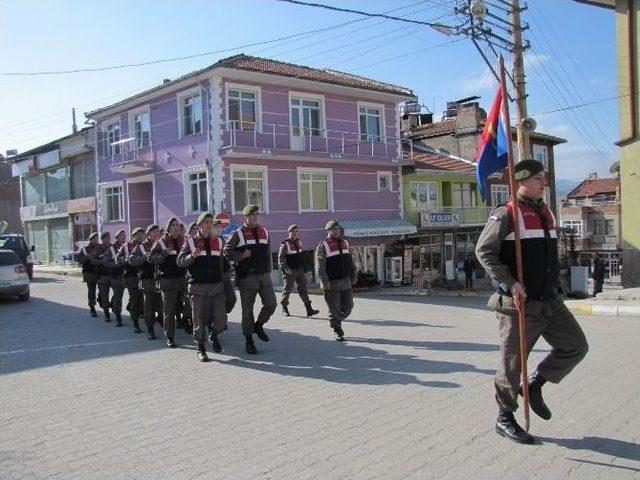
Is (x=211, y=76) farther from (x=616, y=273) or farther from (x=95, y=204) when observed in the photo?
(x=616, y=273)

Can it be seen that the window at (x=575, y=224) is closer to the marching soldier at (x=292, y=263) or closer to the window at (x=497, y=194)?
the window at (x=497, y=194)

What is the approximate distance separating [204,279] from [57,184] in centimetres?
3463

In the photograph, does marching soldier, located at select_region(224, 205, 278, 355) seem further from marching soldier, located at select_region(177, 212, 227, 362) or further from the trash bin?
the trash bin

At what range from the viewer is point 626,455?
14.0 ft

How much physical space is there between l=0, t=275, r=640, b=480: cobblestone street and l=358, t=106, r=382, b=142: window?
69.2 feet

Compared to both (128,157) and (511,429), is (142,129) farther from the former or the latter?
(511,429)

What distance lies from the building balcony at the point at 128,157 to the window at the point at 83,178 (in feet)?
11.9

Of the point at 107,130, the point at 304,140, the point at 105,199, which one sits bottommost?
the point at 105,199

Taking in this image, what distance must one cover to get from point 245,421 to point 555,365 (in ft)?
8.85

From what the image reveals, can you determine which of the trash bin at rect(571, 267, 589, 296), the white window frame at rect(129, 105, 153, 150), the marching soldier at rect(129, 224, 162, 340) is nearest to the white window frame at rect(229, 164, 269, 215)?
the white window frame at rect(129, 105, 153, 150)

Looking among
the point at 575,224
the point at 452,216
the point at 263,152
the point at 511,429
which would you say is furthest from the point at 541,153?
the point at 511,429

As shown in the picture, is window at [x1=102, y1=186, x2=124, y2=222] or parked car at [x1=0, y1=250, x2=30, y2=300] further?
window at [x1=102, y1=186, x2=124, y2=222]

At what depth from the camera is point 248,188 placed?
2531 cm

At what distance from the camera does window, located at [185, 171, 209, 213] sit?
25609 mm
